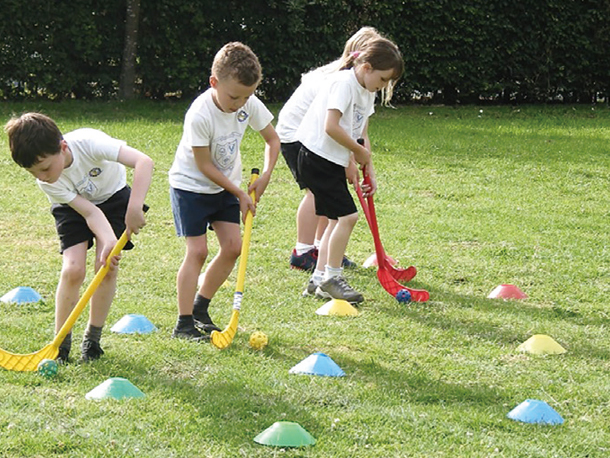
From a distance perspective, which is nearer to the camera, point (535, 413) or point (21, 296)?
point (535, 413)

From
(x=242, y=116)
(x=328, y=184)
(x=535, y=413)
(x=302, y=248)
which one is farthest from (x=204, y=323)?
(x=535, y=413)

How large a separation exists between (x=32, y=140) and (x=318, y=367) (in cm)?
154

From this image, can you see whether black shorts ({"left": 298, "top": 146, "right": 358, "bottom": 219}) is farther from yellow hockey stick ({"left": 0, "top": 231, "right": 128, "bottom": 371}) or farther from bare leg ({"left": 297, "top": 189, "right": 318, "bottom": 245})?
yellow hockey stick ({"left": 0, "top": 231, "right": 128, "bottom": 371})

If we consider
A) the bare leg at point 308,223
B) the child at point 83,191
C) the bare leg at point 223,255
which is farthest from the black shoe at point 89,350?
the bare leg at point 308,223

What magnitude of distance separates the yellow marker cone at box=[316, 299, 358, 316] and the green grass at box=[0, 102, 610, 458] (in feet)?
0.21

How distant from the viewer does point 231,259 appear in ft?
15.9

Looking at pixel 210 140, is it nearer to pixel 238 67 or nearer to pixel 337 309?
pixel 238 67

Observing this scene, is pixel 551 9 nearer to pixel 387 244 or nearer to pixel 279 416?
pixel 387 244

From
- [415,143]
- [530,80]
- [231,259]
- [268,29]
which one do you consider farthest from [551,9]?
[231,259]

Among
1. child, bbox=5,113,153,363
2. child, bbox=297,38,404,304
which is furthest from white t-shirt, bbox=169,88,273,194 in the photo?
child, bbox=297,38,404,304

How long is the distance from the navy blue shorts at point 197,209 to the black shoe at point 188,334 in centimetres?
46

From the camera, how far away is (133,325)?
4.84 metres

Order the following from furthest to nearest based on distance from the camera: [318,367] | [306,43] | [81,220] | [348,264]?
[306,43], [348,264], [81,220], [318,367]

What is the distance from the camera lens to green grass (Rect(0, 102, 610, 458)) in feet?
11.8
